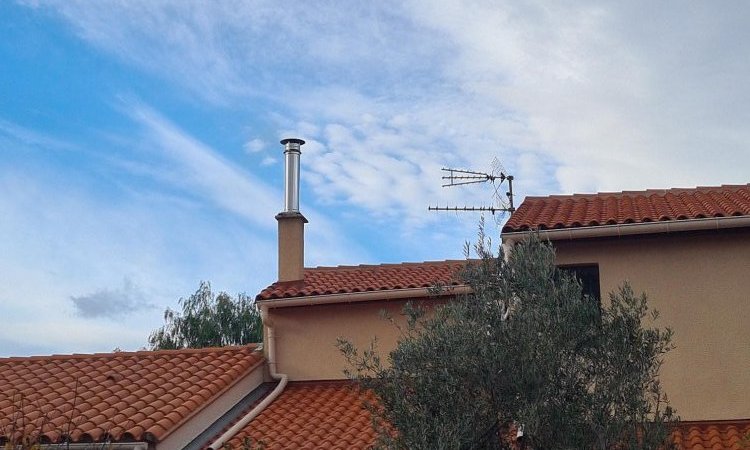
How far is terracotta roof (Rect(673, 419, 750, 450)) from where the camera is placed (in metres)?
11.5

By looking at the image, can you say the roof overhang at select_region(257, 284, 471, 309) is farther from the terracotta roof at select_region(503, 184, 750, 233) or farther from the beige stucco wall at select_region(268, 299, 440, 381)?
the terracotta roof at select_region(503, 184, 750, 233)

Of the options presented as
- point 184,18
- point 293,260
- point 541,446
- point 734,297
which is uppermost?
point 184,18

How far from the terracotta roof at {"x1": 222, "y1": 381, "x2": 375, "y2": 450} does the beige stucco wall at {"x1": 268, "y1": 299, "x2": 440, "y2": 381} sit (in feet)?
0.99

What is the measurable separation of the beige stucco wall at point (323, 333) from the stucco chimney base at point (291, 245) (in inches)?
53.3

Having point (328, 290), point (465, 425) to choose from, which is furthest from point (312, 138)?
point (465, 425)

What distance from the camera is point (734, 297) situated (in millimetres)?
12852

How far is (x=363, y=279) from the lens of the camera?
17.5 m

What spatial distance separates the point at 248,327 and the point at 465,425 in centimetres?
3135

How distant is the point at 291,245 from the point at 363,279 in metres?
1.70

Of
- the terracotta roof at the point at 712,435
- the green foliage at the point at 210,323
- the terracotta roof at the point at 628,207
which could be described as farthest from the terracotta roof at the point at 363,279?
the green foliage at the point at 210,323

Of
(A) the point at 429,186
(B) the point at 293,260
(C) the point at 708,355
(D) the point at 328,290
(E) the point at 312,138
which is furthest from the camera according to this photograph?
(A) the point at 429,186

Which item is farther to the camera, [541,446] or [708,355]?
[708,355]

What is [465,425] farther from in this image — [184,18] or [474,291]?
[184,18]

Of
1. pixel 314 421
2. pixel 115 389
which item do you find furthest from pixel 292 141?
pixel 314 421
